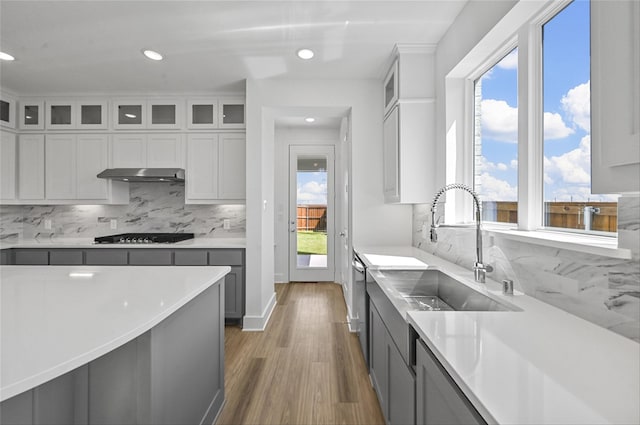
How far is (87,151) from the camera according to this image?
3801 millimetres

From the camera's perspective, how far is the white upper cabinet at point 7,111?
364 cm

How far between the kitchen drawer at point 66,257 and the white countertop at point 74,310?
1828 mm

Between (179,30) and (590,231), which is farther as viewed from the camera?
→ (179,30)

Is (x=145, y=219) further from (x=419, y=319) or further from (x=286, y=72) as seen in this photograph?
(x=419, y=319)

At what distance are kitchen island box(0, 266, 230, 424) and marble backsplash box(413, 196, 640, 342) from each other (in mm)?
1548

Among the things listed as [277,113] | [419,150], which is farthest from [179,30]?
[419,150]

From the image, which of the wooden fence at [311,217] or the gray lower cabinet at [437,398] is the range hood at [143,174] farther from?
the gray lower cabinet at [437,398]

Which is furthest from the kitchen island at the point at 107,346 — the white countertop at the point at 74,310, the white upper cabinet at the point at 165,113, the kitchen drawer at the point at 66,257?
the white upper cabinet at the point at 165,113

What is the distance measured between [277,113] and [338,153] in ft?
6.21

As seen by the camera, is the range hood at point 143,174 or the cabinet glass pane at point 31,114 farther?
the cabinet glass pane at point 31,114

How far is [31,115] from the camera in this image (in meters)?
3.82

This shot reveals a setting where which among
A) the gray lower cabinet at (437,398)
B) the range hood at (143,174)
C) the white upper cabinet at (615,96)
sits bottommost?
the gray lower cabinet at (437,398)

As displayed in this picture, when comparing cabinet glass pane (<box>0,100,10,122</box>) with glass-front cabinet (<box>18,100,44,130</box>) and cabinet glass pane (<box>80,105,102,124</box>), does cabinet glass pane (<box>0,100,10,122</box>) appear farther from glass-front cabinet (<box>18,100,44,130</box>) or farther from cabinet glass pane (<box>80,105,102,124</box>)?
cabinet glass pane (<box>80,105,102,124</box>)

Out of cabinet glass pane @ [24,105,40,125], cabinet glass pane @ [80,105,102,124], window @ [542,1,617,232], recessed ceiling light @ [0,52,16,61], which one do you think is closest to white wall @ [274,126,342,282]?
cabinet glass pane @ [80,105,102,124]
